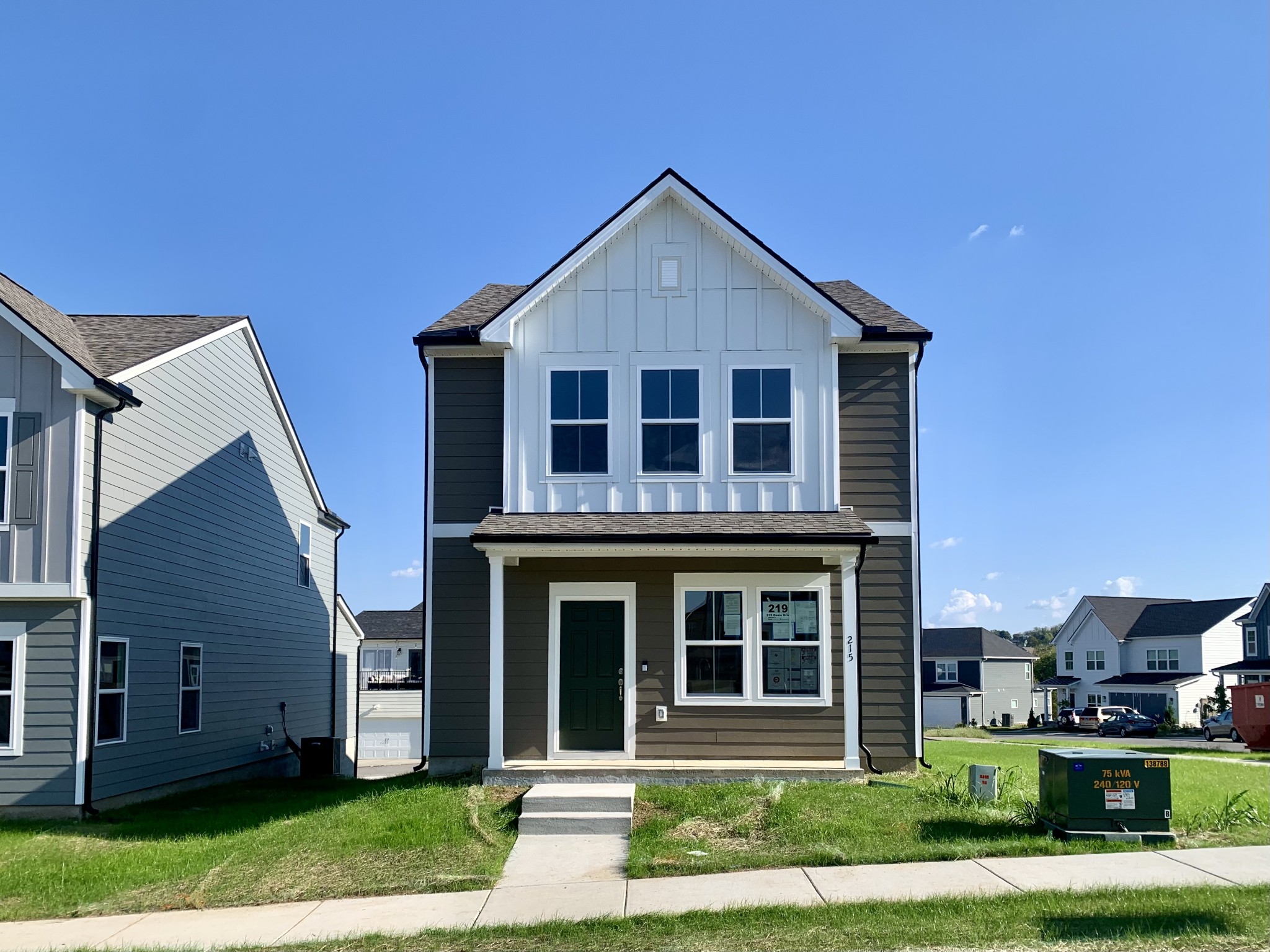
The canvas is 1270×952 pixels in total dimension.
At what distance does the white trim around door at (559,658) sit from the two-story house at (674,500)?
26 mm

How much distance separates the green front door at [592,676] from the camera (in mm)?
14727

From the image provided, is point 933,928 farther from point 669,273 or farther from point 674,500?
point 669,273

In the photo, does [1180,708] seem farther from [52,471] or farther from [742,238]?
[52,471]

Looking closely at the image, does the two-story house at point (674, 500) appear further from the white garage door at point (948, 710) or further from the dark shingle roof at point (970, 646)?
the dark shingle roof at point (970, 646)

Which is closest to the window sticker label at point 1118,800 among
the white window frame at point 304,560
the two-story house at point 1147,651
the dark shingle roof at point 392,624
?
the white window frame at point 304,560

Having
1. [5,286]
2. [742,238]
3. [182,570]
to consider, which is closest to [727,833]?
[742,238]

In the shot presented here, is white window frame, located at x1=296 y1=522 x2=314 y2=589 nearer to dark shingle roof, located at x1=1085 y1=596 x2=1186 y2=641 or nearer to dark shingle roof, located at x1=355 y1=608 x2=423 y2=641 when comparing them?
dark shingle roof, located at x1=355 y1=608 x2=423 y2=641

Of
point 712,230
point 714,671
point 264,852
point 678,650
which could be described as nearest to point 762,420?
point 712,230

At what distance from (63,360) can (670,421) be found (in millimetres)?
7949

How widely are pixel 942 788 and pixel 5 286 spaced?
1429 cm

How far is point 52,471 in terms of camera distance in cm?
1406

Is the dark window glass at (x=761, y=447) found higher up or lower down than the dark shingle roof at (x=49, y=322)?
lower down

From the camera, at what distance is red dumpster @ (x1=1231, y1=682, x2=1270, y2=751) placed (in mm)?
22859

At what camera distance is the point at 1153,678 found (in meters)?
59.2
